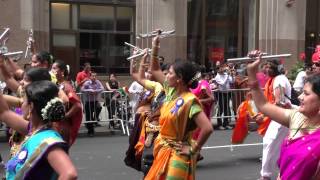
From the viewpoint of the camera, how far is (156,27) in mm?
19188

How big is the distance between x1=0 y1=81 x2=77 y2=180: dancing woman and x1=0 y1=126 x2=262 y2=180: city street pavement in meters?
5.09

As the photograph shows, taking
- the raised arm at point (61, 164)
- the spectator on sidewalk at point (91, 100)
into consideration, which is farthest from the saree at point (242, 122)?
the raised arm at point (61, 164)

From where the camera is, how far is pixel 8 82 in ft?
18.5

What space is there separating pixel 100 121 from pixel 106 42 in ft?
24.7

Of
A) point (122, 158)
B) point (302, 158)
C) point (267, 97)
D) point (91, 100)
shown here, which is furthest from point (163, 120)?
point (91, 100)

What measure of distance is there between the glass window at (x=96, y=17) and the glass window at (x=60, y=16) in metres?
0.51

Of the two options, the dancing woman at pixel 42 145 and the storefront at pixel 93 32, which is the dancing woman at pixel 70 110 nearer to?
the dancing woman at pixel 42 145

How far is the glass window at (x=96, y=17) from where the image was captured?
2033cm

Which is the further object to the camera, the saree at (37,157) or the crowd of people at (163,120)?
the crowd of people at (163,120)

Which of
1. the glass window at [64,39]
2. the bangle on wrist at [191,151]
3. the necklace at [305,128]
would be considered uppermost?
the glass window at [64,39]

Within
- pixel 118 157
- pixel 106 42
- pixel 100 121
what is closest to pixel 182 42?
pixel 106 42

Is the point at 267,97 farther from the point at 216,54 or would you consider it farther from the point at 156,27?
the point at 216,54

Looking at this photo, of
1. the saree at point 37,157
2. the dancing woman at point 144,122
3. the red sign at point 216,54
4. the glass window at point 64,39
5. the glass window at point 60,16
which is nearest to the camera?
the saree at point 37,157

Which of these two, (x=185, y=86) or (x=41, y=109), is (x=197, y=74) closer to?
(x=185, y=86)
